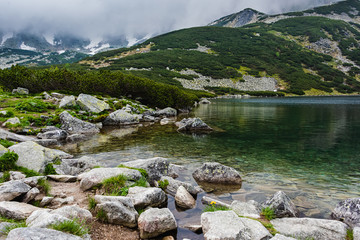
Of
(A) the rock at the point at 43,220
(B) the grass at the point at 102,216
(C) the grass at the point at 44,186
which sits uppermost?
(A) the rock at the point at 43,220

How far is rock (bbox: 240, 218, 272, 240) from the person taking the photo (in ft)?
19.5

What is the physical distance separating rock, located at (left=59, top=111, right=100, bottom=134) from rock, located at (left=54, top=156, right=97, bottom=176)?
13.3 meters

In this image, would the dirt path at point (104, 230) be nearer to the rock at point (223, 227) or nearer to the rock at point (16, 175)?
the rock at point (16, 175)

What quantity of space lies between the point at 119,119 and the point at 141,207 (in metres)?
25.3

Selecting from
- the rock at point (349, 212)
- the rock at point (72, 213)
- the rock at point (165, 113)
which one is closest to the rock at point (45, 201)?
the rock at point (72, 213)

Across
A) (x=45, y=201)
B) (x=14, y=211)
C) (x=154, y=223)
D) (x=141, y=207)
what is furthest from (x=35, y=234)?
(x=141, y=207)

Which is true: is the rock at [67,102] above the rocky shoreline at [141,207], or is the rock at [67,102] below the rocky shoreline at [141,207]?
above

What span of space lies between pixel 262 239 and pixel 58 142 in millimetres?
20238

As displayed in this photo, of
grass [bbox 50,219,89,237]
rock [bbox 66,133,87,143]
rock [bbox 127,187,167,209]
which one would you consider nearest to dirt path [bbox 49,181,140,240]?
grass [bbox 50,219,89,237]

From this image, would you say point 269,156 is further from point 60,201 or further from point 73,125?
point 73,125

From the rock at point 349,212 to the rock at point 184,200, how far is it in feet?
17.8

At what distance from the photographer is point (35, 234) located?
4.00m

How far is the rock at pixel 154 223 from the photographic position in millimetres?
6332

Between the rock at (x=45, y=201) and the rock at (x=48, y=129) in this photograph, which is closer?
the rock at (x=45, y=201)
